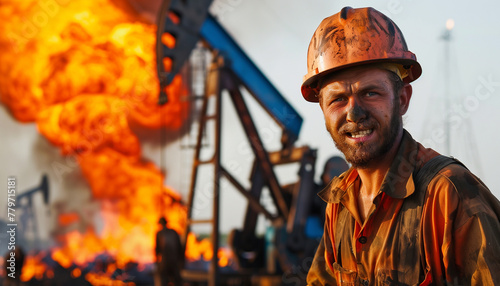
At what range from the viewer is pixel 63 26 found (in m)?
19.8

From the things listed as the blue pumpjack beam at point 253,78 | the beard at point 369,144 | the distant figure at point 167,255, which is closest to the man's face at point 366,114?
the beard at point 369,144

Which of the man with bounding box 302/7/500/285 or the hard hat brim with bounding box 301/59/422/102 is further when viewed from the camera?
the hard hat brim with bounding box 301/59/422/102

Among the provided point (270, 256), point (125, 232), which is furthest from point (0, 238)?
point (270, 256)

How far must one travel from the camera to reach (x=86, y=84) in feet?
65.0

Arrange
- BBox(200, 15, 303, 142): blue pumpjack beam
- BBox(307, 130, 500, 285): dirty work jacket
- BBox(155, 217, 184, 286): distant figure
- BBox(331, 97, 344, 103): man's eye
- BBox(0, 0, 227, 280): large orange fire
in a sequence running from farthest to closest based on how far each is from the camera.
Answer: BBox(0, 0, 227, 280): large orange fire, BBox(200, 15, 303, 142): blue pumpjack beam, BBox(155, 217, 184, 286): distant figure, BBox(331, 97, 344, 103): man's eye, BBox(307, 130, 500, 285): dirty work jacket

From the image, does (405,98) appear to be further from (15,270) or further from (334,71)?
(15,270)

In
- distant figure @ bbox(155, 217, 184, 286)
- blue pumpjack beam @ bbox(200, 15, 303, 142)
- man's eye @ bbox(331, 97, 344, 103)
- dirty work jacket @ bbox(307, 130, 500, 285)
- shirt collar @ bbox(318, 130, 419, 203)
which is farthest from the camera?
blue pumpjack beam @ bbox(200, 15, 303, 142)

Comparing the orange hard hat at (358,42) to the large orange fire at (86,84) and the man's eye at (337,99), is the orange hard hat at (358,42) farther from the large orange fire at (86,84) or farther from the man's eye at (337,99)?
the large orange fire at (86,84)

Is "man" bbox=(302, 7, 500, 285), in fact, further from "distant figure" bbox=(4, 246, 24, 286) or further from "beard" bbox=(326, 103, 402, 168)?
"distant figure" bbox=(4, 246, 24, 286)

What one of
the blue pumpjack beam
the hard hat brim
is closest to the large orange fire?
the blue pumpjack beam

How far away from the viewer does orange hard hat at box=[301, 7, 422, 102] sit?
5.94 ft

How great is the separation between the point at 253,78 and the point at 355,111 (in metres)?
9.63

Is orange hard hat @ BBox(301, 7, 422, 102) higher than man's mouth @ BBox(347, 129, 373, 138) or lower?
higher

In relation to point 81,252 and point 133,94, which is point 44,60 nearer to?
point 133,94
